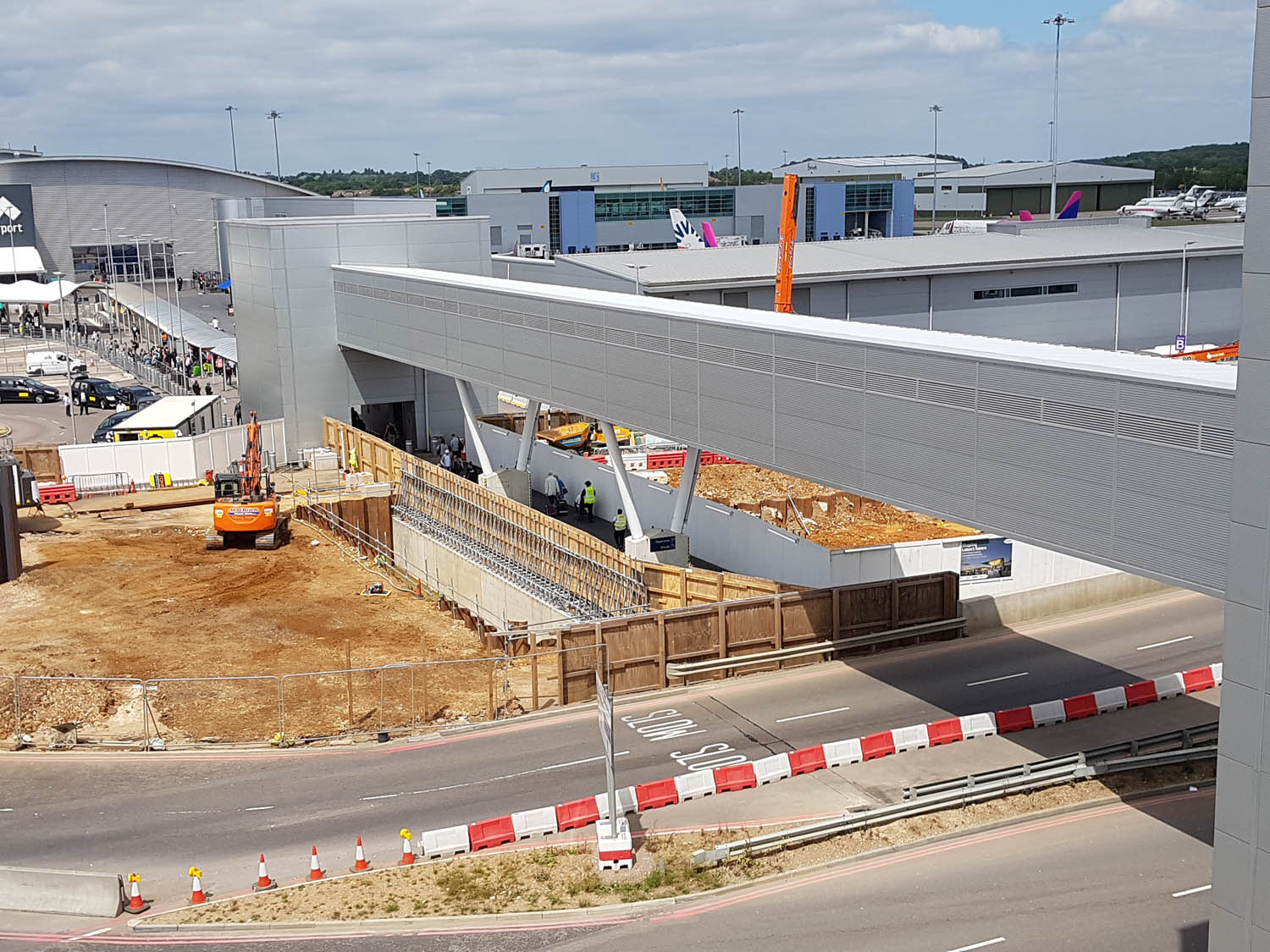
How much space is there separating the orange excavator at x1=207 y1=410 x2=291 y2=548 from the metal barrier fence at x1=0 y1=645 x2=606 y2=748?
1236 centimetres

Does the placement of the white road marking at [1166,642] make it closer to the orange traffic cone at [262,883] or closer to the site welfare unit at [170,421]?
the orange traffic cone at [262,883]

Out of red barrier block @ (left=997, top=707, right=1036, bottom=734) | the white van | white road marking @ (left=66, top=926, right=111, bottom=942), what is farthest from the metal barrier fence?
the white van

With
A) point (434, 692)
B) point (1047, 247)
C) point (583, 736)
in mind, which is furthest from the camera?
point (1047, 247)

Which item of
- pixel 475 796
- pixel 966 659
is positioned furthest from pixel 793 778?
pixel 966 659

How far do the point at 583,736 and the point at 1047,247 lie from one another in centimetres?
5833

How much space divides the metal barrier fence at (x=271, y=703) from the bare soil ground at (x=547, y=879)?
683 centimetres

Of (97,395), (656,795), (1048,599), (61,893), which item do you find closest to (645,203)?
(97,395)

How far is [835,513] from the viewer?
4184 cm

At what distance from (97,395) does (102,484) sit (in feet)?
68.6

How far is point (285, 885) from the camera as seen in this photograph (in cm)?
1958

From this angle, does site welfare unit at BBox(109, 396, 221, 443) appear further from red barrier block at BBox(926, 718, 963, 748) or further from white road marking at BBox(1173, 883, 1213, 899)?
white road marking at BBox(1173, 883, 1213, 899)

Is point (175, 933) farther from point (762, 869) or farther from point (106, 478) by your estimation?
point (106, 478)

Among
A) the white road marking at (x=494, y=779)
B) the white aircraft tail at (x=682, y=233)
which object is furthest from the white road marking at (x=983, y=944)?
the white aircraft tail at (x=682, y=233)

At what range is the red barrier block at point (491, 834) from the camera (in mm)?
20828
